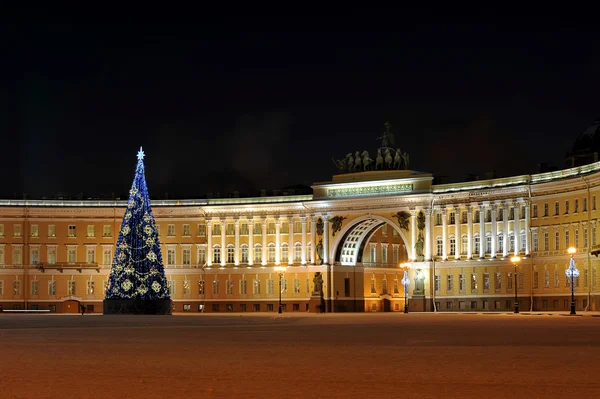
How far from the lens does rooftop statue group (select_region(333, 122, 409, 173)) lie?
116375mm

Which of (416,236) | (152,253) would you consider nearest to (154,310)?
(152,253)

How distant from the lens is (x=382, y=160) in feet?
382

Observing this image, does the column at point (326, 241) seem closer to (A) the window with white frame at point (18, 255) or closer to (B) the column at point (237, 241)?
(B) the column at point (237, 241)

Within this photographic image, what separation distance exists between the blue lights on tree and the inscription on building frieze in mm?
35993

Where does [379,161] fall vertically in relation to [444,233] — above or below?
above

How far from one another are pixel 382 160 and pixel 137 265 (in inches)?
1543

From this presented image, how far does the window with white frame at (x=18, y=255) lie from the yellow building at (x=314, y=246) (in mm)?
112

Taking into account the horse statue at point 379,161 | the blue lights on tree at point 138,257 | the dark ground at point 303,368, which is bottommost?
the dark ground at point 303,368

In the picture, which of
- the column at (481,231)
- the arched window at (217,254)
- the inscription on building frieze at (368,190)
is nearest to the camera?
the column at (481,231)

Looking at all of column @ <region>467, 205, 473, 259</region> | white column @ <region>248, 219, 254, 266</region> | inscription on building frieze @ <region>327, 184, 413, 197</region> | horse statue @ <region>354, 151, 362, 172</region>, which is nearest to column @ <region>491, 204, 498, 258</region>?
column @ <region>467, 205, 473, 259</region>

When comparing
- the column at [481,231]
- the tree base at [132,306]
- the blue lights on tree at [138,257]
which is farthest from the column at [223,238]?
the blue lights on tree at [138,257]

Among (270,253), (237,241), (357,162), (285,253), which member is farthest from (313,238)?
(357,162)

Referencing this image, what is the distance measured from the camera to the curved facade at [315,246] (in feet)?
352

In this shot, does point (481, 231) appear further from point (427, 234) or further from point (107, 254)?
point (107, 254)
